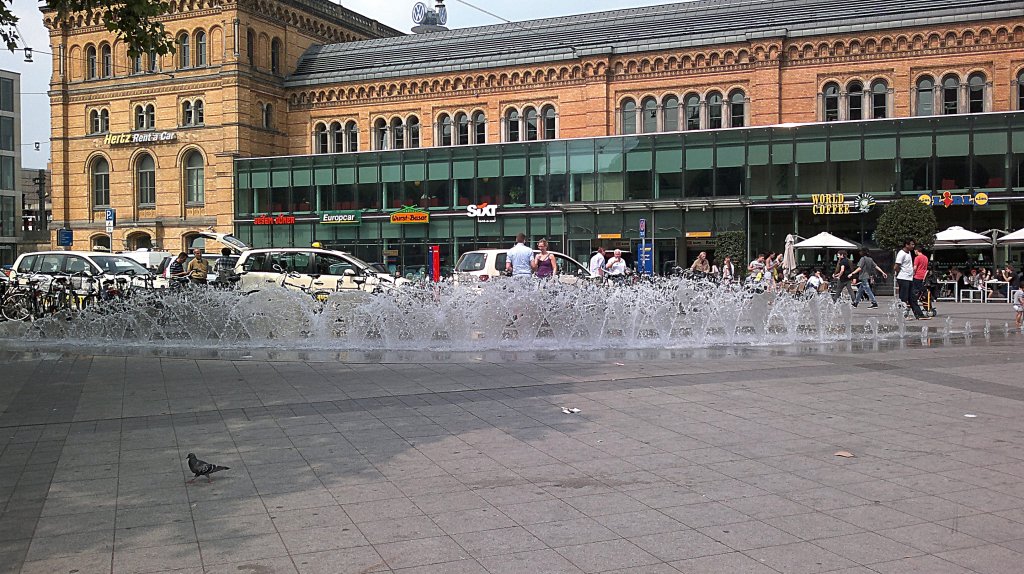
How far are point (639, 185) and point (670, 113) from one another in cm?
583

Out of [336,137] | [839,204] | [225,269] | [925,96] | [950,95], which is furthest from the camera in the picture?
[336,137]

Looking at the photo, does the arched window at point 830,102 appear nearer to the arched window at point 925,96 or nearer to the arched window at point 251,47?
the arched window at point 925,96

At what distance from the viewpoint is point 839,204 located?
3875 cm

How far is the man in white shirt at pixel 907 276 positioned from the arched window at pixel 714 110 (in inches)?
948

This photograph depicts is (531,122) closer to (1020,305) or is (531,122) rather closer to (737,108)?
(737,108)

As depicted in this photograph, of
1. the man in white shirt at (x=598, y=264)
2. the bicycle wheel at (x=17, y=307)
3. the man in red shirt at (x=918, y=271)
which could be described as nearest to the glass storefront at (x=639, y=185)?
the man in white shirt at (x=598, y=264)

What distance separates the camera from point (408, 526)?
17.6ft

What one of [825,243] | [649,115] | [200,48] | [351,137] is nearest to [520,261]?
[825,243]

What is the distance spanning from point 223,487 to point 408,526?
5.32 ft

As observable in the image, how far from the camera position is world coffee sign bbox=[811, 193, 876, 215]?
38094 mm

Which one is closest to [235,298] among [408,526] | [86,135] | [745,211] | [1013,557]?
[408,526]

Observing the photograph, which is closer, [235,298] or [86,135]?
[235,298]

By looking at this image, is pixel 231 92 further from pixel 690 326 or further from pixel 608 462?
pixel 608 462

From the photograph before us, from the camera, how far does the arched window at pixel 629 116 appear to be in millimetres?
46875
